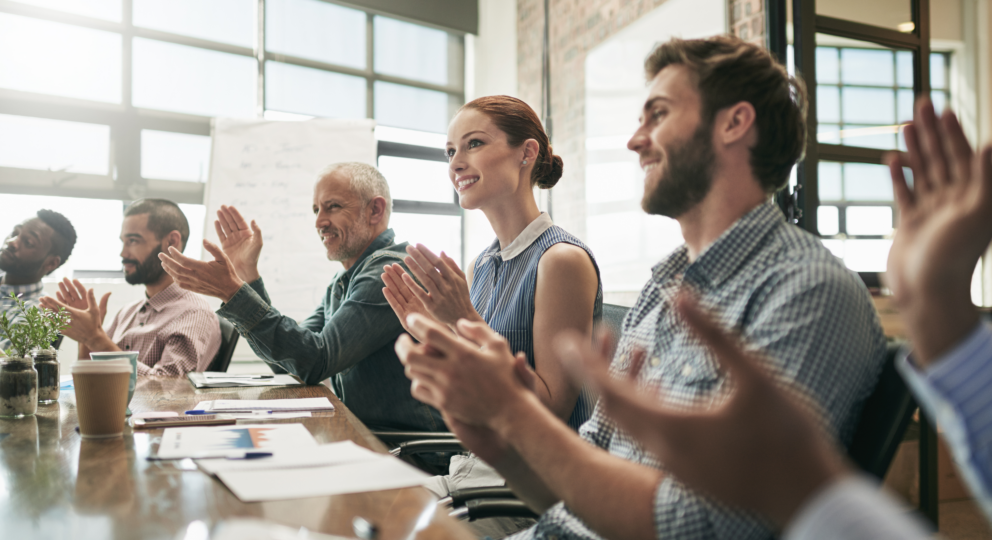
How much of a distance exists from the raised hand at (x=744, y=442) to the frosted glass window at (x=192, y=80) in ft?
15.1

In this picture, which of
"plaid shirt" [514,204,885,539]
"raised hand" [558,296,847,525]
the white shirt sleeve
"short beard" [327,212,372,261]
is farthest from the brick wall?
the white shirt sleeve

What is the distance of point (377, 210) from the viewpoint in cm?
229

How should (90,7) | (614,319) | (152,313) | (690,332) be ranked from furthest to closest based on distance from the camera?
1. (90,7)
2. (152,313)
3. (614,319)
4. (690,332)

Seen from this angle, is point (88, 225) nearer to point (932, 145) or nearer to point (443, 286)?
point (443, 286)

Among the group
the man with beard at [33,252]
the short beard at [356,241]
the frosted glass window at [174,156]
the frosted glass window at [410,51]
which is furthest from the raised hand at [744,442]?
the frosted glass window at [410,51]

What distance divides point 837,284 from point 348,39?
188 inches

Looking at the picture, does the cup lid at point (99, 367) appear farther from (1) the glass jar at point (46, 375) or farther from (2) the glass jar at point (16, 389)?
(1) the glass jar at point (46, 375)

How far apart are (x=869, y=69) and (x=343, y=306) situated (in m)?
2.30

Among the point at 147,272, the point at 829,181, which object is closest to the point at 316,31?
the point at 147,272

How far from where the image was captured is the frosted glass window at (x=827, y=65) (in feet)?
8.59

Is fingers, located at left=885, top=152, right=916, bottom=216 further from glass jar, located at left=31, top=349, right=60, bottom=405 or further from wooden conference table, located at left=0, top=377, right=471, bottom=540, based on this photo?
glass jar, located at left=31, top=349, right=60, bottom=405

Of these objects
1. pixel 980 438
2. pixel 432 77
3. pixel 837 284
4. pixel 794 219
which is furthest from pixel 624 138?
pixel 980 438

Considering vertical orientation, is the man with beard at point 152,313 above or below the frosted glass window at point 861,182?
below

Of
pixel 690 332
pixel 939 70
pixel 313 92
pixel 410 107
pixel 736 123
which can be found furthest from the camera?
pixel 410 107
